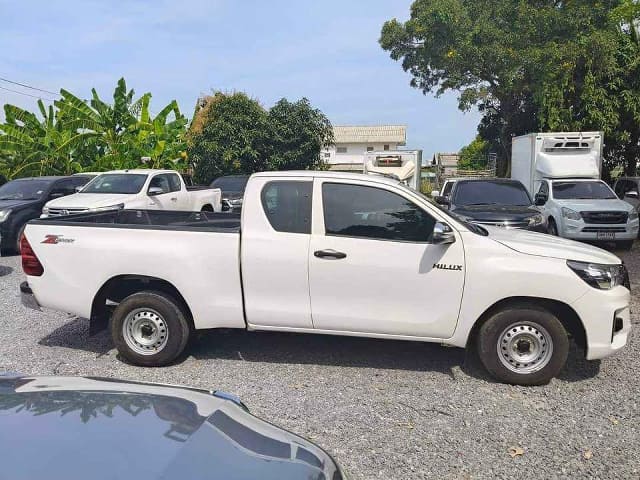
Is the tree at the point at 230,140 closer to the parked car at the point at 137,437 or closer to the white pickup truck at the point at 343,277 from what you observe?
the white pickup truck at the point at 343,277

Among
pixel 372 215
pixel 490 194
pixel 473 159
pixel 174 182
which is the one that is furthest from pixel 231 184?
pixel 473 159

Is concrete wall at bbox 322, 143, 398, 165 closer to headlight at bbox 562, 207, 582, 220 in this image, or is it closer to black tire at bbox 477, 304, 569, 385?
headlight at bbox 562, 207, 582, 220

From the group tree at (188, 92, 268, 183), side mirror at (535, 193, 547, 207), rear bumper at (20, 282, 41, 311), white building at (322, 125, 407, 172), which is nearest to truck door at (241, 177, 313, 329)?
rear bumper at (20, 282, 41, 311)

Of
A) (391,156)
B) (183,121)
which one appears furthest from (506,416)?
(183,121)

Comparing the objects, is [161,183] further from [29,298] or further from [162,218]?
[29,298]

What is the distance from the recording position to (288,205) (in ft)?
16.0

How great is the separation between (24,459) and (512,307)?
12.6 ft

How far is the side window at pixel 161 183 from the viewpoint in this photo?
43.2ft

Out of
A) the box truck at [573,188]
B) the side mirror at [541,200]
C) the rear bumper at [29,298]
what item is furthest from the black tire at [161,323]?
the side mirror at [541,200]

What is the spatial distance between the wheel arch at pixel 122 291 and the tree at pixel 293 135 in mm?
17476

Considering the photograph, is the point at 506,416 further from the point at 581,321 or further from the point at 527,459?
the point at 581,321

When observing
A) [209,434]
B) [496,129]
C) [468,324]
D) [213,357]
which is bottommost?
[213,357]

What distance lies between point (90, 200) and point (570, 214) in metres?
10.6

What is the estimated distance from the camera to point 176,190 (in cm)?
1398
